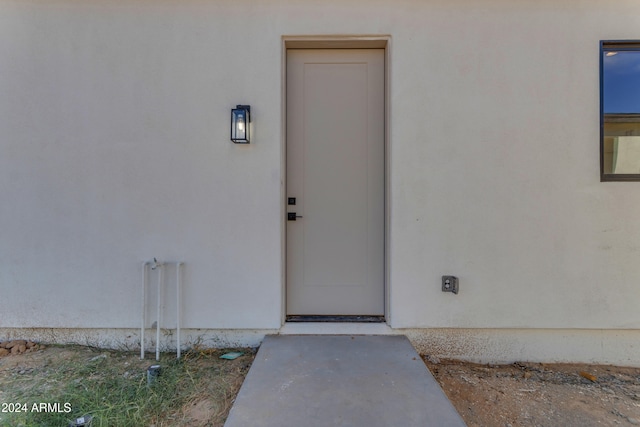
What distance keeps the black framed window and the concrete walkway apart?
7.45ft

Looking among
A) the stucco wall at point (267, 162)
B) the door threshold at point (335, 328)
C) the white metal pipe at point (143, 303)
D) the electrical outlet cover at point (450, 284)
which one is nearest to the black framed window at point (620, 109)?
the stucco wall at point (267, 162)

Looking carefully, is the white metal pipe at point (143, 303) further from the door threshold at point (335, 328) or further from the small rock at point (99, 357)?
the door threshold at point (335, 328)

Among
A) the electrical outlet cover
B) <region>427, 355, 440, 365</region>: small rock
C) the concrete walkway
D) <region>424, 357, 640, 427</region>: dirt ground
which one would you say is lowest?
<region>424, 357, 640, 427</region>: dirt ground

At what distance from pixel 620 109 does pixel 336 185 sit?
2.44 m

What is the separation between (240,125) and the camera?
2562 millimetres

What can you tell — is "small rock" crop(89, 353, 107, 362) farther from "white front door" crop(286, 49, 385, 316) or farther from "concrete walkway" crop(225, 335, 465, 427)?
"white front door" crop(286, 49, 385, 316)

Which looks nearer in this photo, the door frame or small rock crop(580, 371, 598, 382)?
small rock crop(580, 371, 598, 382)

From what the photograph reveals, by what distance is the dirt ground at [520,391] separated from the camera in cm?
202

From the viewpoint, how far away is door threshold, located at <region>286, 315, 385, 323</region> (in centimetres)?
280

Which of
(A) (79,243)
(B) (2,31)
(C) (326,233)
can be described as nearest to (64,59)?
(B) (2,31)

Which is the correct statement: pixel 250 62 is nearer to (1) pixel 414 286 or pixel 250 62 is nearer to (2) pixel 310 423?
(1) pixel 414 286

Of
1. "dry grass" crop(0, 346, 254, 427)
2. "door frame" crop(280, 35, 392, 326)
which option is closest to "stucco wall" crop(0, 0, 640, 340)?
"door frame" crop(280, 35, 392, 326)

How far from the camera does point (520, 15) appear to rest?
→ 2.63 meters

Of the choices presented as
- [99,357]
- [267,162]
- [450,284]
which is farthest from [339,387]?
[99,357]
